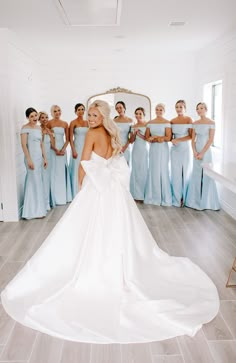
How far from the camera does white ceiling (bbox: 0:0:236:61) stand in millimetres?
4168

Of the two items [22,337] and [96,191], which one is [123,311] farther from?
[96,191]

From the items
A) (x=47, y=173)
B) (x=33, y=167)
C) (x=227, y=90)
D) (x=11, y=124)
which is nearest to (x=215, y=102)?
(x=227, y=90)

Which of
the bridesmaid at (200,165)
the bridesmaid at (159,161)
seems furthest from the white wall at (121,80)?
the bridesmaid at (200,165)

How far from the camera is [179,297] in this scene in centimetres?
294

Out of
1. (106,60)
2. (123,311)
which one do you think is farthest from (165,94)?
(123,311)

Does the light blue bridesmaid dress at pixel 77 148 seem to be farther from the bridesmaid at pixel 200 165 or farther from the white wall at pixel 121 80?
the white wall at pixel 121 80

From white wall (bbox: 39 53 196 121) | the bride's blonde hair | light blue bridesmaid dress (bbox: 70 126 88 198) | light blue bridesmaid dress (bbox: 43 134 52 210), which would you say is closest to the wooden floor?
light blue bridesmaid dress (bbox: 43 134 52 210)

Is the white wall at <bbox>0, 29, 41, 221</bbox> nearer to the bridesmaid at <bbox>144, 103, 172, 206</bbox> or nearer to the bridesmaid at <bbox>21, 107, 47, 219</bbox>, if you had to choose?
the bridesmaid at <bbox>21, 107, 47, 219</bbox>

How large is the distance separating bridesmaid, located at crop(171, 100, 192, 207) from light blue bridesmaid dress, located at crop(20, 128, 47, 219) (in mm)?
2108

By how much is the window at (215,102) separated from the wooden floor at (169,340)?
6.70 feet

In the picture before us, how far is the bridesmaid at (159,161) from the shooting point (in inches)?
250

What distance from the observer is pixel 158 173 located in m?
6.46

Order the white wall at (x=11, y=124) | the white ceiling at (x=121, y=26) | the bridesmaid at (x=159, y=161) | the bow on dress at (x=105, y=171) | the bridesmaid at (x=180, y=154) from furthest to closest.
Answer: the bridesmaid at (x=159, y=161)
the bridesmaid at (x=180, y=154)
the white wall at (x=11, y=124)
the white ceiling at (x=121, y=26)
the bow on dress at (x=105, y=171)

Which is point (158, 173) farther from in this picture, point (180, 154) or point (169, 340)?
point (169, 340)
